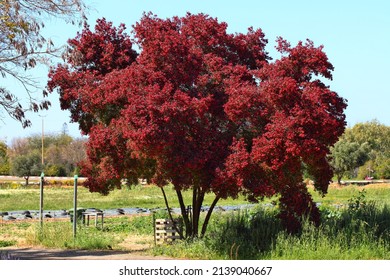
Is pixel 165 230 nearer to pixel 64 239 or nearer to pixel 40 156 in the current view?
pixel 64 239

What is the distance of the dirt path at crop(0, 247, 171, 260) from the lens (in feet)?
52.5

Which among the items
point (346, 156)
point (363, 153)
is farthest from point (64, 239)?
point (363, 153)

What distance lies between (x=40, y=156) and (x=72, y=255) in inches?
2430

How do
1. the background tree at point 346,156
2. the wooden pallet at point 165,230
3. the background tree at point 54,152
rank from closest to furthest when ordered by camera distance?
the wooden pallet at point 165,230, the background tree at point 346,156, the background tree at point 54,152

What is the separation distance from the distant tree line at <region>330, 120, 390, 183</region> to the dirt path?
4385cm

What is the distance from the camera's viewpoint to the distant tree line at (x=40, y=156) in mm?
71875

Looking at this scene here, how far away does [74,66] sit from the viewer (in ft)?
59.0

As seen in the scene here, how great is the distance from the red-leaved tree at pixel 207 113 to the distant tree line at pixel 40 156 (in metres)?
36.8

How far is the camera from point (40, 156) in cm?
7675

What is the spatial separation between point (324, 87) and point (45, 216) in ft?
60.1

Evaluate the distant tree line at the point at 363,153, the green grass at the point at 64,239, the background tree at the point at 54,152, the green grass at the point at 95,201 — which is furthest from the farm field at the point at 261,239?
the background tree at the point at 54,152

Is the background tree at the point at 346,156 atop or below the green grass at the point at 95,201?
atop

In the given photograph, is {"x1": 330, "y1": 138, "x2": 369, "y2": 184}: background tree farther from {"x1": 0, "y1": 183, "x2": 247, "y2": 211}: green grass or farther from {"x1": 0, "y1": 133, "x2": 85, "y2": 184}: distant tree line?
{"x1": 0, "y1": 133, "x2": 85, "y2": 184}: distant tree line

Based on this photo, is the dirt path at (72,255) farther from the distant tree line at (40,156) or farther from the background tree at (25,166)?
the background tree at (25,166)
